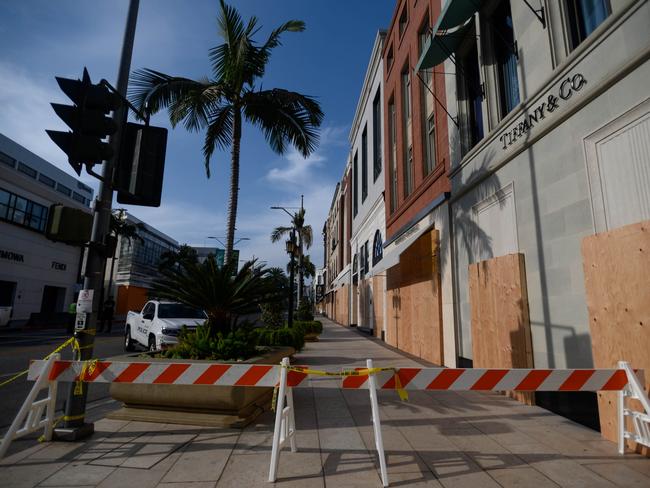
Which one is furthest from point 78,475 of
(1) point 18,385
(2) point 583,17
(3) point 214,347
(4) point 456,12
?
(4) point 456,12

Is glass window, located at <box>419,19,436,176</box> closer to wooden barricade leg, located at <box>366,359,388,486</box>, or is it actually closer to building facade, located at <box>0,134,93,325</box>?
wooden barricade leg, located at <box>366,359,388,486</box>

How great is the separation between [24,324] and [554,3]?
114ft

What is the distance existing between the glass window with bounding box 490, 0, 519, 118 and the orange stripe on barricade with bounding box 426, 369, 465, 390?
658 cm

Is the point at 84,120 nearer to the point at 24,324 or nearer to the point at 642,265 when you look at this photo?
the point at 642,265

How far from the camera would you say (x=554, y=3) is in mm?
6496

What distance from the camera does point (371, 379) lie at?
3711 mm

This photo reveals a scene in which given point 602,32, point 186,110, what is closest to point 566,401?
point 602,32

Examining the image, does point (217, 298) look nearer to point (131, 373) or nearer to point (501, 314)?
point (131, 373)

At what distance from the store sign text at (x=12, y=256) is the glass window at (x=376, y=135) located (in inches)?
1052

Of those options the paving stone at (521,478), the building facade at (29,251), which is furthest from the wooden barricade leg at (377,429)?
the building facade at (29,251)

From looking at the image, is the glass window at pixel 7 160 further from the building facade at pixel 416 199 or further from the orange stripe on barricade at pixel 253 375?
the orange stripe on barricade at pixel 253 375

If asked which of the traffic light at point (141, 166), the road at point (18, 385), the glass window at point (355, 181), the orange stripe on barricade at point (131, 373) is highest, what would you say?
the glass window at point (355, 181)

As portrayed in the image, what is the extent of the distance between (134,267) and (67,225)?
6126 centimetres

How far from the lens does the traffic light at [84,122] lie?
4.51 metres
